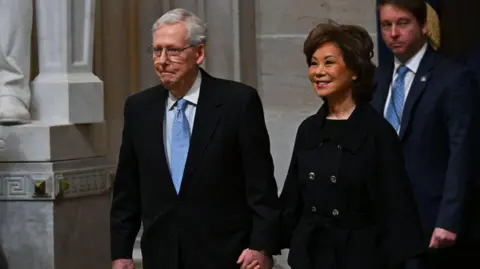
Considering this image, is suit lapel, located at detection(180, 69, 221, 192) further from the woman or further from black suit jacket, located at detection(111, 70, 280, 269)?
the woman

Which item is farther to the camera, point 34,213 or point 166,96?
point 34,213

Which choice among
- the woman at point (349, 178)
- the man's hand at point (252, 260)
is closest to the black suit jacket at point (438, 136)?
the woman at point (349, 178)

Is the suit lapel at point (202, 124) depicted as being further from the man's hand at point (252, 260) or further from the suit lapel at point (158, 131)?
the man's hand at point (252, 260)

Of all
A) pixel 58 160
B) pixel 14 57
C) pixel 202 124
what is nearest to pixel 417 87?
pixel 202 124

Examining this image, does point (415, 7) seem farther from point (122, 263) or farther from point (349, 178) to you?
point (122, 263)

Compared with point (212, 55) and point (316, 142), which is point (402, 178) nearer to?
point (316, 142)

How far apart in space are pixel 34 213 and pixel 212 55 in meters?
1.38

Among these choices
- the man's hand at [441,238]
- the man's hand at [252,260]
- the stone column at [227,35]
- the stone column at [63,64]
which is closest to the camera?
the man's hand at [252,260]

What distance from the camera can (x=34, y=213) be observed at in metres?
6.27

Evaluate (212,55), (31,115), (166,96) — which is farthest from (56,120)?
(166,96)

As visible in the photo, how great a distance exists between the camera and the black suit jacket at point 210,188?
14.3ft

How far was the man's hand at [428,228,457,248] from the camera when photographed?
460 centimetres

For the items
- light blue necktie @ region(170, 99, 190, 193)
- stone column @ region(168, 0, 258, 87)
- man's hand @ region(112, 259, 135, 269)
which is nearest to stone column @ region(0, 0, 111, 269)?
stone column @ region(168, 0, 258, 87)

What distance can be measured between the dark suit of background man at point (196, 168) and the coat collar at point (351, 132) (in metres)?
0.23
